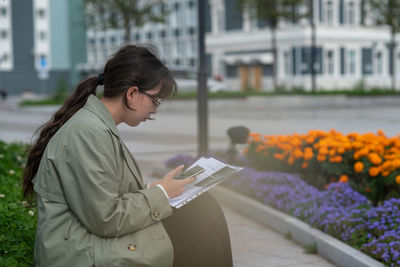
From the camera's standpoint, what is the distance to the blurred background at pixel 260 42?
3681cm

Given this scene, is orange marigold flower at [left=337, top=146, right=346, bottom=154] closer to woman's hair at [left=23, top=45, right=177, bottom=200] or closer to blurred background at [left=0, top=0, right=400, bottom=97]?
woman's hair at [left=23, top=45, right=177, bottom=200]

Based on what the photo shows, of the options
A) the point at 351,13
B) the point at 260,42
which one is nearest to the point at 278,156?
the point at 351,13

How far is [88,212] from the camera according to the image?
273 centimetres

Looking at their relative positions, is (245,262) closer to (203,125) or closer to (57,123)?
(57,123)

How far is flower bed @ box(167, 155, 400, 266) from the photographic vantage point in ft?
15.4

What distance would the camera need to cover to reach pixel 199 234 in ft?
10.9

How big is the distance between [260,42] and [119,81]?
49136 millimetres

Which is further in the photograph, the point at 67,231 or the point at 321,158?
the point at 321,158

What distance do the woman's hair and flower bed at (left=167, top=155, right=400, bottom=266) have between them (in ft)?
7.12

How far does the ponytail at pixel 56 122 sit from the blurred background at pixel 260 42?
1221 inches

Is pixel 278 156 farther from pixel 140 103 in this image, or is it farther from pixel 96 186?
pixel 96 186

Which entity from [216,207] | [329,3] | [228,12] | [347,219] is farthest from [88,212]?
[228,12]

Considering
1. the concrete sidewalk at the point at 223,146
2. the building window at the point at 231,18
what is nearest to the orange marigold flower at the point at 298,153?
the concrete sidewalk at the point at 223,146

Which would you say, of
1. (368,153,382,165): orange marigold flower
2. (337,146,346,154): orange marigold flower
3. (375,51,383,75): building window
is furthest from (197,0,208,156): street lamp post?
(375,51,383,75): building window
